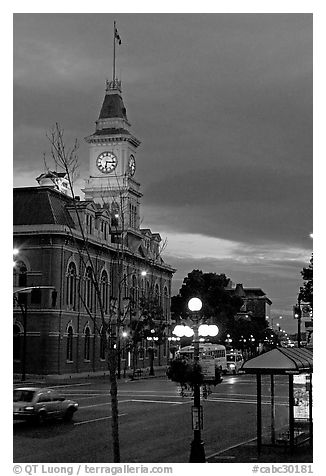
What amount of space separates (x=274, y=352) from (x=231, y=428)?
17.8 feet

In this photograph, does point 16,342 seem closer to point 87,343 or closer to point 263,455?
point 87,343

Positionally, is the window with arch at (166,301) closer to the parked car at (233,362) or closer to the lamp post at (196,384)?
the parked car at (233,362)

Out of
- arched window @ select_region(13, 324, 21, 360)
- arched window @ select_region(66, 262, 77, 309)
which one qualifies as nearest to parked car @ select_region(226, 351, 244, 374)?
arched window @ select_region(66, 262, 77, 309)

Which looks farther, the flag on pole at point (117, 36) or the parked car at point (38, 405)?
the parked car at point (38, 405)

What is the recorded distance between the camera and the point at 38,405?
1945cm

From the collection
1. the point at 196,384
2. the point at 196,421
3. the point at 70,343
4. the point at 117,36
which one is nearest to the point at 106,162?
the point at 70,343

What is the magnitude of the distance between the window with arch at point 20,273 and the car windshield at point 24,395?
60.9ft

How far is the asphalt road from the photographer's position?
15.0 meters

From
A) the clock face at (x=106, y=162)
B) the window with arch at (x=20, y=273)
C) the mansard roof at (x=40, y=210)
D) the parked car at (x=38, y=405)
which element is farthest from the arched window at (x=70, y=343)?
the parked car at (x=38, y=405)

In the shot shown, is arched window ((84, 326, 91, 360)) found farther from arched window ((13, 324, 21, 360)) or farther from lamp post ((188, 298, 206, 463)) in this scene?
lamp post ((188, 298, 206, 463))

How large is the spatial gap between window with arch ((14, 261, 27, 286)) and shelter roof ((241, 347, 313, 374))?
24.6m

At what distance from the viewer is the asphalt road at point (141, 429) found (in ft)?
49.1

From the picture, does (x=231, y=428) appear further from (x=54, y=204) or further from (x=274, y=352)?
(x=54, y=204)
